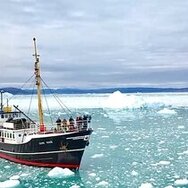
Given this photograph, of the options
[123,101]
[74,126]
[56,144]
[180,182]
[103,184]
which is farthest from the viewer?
[123,101]

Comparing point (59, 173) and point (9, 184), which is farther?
point (59, 173)

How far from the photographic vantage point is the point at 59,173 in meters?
18.3

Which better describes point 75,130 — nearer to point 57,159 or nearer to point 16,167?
point 57,159

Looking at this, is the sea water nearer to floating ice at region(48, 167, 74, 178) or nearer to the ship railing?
floating ice at region(48, 167, 74, 178)

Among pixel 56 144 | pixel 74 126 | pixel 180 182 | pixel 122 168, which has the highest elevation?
pixel 74 126

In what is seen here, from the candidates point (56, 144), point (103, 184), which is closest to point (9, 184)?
point (103, 184)

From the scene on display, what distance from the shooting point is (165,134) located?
32.2 metres

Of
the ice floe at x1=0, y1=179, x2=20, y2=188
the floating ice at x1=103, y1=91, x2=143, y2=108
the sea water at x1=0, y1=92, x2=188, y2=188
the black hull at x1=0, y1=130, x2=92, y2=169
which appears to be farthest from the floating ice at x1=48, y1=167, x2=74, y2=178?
the floating ice at x1=103, y1=91, x2=143, y2=108

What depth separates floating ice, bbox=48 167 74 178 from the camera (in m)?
18.2

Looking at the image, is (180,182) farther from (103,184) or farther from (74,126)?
(74,126)

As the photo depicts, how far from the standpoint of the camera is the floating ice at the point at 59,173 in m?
18.2

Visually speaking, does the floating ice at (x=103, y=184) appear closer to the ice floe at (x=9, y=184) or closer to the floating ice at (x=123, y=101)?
the ice floe at (x=9, y=184)

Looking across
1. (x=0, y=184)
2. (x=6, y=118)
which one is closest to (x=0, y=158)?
(x=6, y=118)

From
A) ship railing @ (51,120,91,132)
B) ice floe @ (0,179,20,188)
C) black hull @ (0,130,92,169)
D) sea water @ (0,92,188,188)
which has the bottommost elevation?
sea water @ (0,92,188,188)
